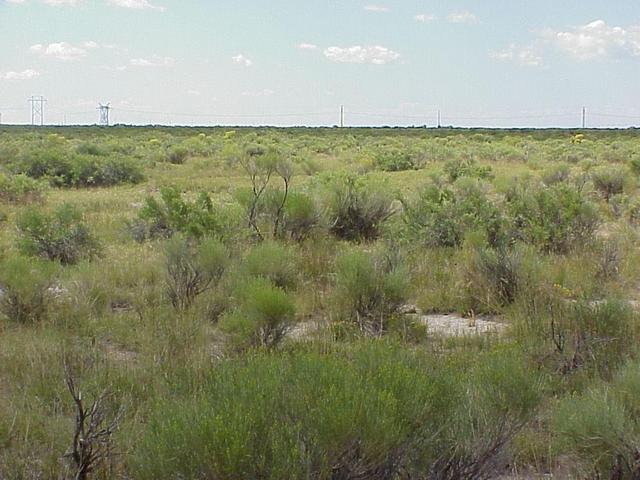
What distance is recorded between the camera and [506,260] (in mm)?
10047

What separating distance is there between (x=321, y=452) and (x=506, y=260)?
6.38 meters

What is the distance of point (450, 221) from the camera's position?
13.2 m

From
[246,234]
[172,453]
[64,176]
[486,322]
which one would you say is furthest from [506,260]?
[64,176]

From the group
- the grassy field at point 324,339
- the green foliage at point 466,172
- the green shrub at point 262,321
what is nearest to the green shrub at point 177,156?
the green foliage at point 466,172

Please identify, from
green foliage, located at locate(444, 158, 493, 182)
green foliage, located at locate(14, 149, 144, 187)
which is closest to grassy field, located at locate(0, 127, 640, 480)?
green foliage, located at locate(444, 158, 493, 182)

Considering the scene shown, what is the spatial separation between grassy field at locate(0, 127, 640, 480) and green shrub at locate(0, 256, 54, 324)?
0.09 ft

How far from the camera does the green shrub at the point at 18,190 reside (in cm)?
1992

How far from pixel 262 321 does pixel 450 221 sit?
19.8 ft

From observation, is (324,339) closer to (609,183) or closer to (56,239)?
(56,239)

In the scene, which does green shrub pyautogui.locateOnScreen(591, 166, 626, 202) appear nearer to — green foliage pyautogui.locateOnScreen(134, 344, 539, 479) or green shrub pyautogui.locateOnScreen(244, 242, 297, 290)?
green shrub pyautogui.locateOnScreen(244, 242, 297, 290)

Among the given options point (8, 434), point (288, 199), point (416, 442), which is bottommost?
point (8, 434)

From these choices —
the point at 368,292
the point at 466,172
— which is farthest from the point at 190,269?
the point at 466,172

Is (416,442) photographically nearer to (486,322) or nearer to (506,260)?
(486,322)

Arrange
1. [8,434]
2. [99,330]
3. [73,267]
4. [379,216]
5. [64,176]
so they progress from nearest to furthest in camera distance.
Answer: [8,434] → [99,330] → [73,267] → [379,216] → [64,176]
